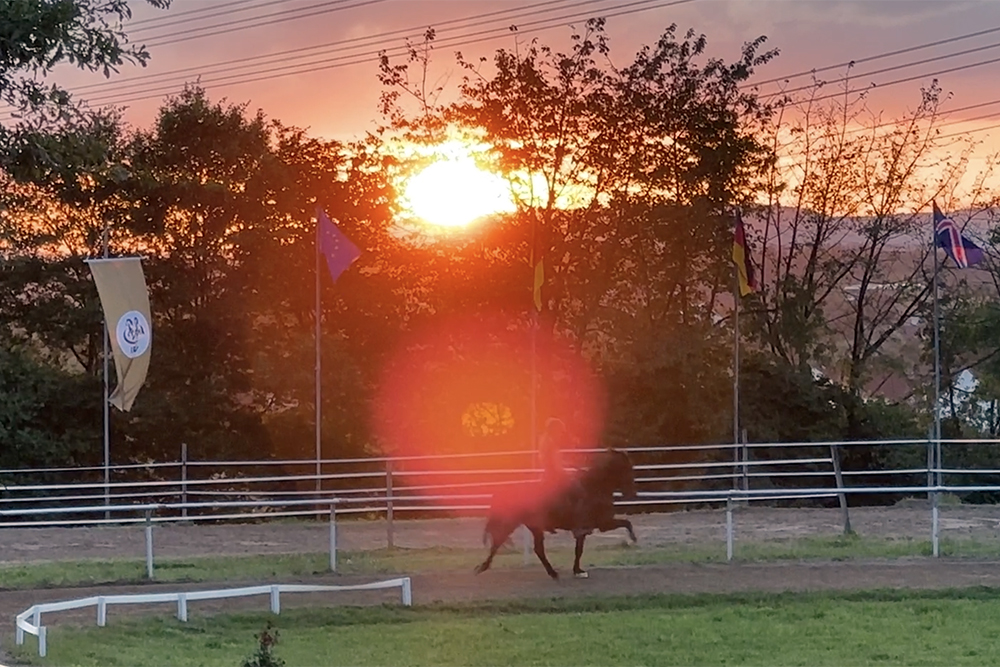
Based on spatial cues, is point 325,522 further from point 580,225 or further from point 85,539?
point 580,225

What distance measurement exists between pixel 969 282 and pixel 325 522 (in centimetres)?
2054

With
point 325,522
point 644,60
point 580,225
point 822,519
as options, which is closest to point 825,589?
point 822,519

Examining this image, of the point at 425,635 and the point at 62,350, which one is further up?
the point at 62,350

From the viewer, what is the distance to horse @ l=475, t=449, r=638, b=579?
43.7 feet

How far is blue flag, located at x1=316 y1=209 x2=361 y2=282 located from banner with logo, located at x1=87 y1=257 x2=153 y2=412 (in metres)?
3.42

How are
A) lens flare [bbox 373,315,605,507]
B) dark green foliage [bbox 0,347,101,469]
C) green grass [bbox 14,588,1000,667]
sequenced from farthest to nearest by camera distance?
lens flare [bbox 373,315,605,507] → dark green foliage [bbox 0,347,101,469] → green grass [bbox 14,588,1000,667]

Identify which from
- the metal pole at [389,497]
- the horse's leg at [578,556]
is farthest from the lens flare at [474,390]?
the horse's leg at [578,556]

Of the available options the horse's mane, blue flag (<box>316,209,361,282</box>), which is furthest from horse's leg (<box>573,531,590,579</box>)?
blue flag (<box>316,209,361,282</box>)

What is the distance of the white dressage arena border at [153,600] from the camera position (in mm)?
9298

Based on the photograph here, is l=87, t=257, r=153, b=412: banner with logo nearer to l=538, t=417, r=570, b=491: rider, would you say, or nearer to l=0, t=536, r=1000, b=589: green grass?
l=0, t=536, r=1000, b=589: green grass

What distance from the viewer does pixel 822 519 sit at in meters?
20.9

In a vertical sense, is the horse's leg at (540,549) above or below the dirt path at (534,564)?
above

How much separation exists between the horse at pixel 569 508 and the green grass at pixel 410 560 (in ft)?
3.05

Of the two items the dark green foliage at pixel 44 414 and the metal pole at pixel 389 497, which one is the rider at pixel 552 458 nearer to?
the metal pole at pixel 389 497
